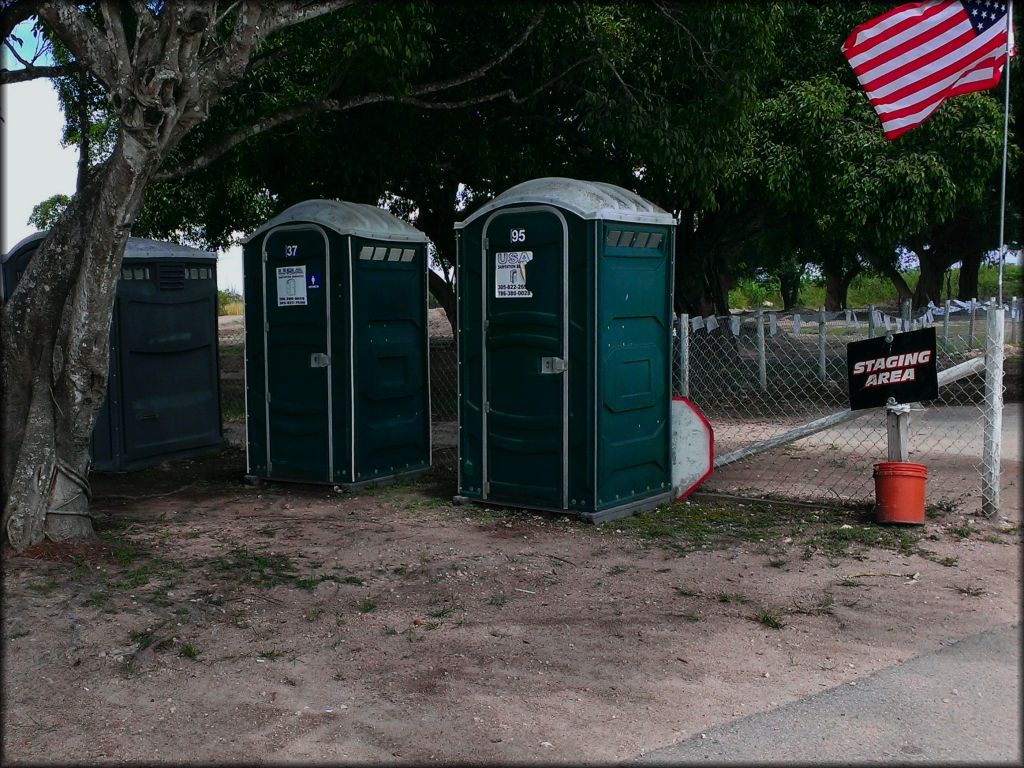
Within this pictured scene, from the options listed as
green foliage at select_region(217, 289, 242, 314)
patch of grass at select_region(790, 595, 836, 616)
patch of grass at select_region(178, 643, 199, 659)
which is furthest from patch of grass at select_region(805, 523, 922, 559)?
green foliage at select_region(217, 289, 242, 314)

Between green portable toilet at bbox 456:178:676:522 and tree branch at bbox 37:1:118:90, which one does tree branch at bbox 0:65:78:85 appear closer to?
tree branch at bbox 37:1:118:90

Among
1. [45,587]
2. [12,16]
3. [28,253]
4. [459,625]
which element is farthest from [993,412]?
[28,253]

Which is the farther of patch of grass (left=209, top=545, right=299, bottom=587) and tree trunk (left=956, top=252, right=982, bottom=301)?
tree trunk (left=956, top=252, right=982, bottom=301)

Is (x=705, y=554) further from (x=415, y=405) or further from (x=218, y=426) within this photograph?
(x=218, y=426)

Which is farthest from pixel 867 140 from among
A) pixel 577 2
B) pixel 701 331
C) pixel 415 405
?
pixel 415 405

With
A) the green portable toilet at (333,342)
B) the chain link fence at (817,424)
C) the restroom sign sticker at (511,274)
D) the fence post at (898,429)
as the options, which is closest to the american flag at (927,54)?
the chain link fence at (817,424)

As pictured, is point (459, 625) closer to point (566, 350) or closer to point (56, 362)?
point (566, 350)

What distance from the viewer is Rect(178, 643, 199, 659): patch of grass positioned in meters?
4.41

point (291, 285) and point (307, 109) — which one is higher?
point (307, 109)

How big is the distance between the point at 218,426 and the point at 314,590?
209 inches

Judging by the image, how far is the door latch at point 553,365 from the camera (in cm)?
692

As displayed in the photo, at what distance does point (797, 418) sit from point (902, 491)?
6207 millimetres

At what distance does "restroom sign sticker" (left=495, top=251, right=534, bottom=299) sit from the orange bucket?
106 inches

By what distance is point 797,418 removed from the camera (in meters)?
12.6
